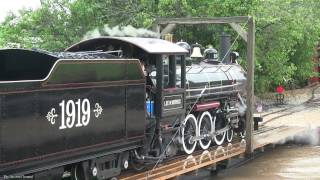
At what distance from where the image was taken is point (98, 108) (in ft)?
23.5

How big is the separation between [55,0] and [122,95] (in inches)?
449

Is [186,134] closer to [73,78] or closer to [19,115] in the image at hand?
[73,78]

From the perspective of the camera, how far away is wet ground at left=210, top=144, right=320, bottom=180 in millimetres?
10938

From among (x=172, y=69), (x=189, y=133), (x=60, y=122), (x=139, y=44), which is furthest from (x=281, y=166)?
(x=60, y=122)

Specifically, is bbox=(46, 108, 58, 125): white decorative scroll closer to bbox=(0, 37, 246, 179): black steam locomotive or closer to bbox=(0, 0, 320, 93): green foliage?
bbox=(0, 37, 246, 179): black steam locomotive

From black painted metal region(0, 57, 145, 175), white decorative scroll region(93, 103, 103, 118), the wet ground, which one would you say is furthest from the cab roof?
the wet ground

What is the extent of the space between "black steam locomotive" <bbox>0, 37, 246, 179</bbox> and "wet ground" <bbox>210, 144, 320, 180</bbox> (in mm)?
966

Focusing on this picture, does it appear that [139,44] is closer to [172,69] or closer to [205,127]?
[172,69]

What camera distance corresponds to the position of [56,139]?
6.42 m

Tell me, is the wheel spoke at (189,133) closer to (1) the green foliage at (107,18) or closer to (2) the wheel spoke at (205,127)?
(2) the wheel spoke at (205,127)

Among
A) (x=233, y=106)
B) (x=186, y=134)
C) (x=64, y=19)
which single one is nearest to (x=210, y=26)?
(x=64, y=19)

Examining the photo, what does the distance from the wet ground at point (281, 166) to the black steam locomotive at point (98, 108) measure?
3.17 feet

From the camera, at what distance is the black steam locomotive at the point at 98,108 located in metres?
5.95

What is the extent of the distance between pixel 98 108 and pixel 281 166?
6.08 meters
